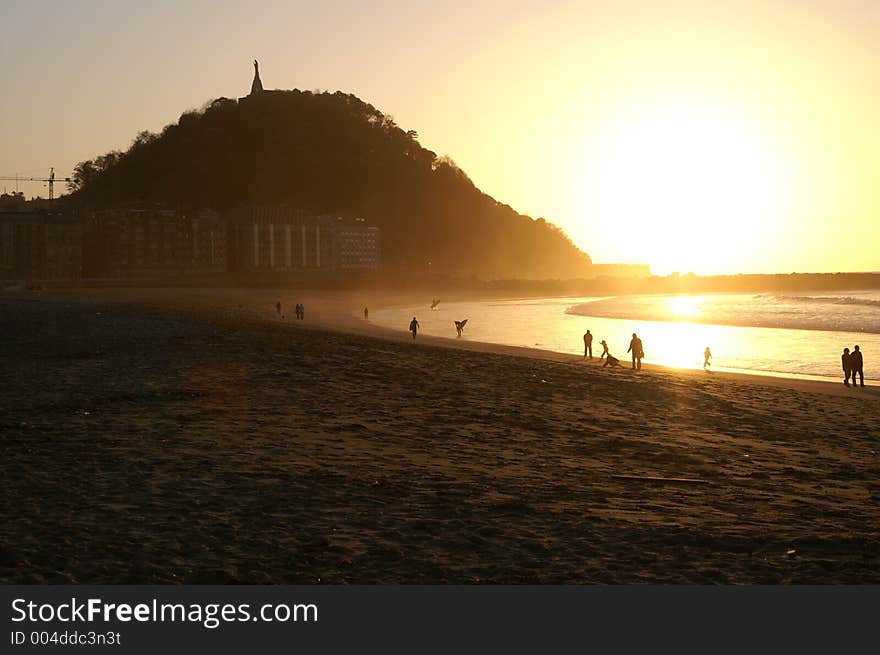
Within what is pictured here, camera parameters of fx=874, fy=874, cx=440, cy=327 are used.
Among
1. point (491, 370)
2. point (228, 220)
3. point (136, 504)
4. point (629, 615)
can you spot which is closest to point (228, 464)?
point (136, 504)

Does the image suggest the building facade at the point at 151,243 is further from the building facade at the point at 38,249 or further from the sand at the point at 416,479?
the sand at the point at 416,479

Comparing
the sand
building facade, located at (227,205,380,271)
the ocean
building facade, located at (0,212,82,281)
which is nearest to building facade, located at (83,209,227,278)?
building facade, located at (0,212,82,281)

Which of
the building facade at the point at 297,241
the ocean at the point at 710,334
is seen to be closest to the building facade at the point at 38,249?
the building facade at the point at 297,241

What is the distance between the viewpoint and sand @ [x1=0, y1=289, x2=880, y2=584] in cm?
836

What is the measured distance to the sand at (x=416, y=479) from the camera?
8359 millimetres

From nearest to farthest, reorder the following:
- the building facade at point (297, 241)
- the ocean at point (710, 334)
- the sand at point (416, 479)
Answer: the sand at point (416, 479), the ocean at point (710, 334), the building facade at point (297, 241)

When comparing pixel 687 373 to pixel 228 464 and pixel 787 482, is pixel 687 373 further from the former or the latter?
pixel 228 464

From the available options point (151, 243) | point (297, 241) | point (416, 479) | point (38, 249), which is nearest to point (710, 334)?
point (416, 479)

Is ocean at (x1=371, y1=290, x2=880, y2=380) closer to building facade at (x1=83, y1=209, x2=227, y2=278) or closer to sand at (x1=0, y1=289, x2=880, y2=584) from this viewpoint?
sand at (x1=0, y1=289, x2=880, y2=584)

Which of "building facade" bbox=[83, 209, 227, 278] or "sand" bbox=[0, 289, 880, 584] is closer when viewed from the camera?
"sand" bbox=[0, 289, 880, 584]

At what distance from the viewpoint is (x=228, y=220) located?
146 m

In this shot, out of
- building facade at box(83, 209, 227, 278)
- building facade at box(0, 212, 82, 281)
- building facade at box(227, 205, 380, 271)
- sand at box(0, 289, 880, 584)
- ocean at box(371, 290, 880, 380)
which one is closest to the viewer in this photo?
sand at box(0, 289, 880, 584)

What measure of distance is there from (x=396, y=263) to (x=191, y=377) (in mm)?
175543

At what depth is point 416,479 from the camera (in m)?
11.9
